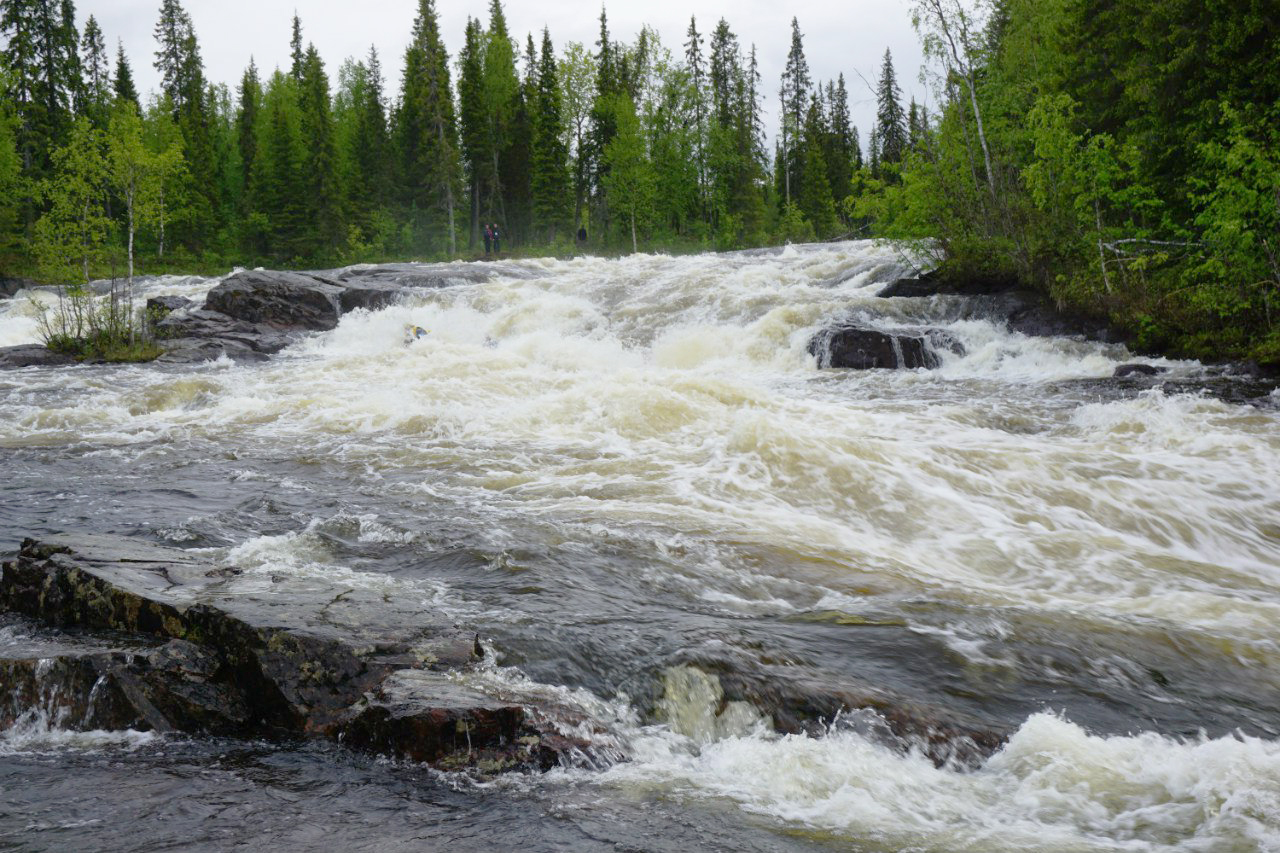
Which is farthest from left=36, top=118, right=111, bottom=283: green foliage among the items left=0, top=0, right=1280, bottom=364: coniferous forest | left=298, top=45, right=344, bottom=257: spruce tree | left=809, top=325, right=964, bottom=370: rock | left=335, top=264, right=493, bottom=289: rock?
left=298, top=45, right=344, bottom=257: spruce tree

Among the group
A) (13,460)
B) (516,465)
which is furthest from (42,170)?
(516,465)

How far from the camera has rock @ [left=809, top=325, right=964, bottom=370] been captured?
16.5 m

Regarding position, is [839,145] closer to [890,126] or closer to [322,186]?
[890,126]

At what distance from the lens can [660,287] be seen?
2397cm

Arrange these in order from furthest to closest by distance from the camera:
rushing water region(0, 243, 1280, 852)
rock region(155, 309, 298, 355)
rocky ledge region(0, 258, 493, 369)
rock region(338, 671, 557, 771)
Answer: rock region(155, 309, 298, 355) < rocky ledge region(0, 258, 493, 369) < rock region(338, 671, 557, 771) < rushing water region(0, 243, 1280, 852)

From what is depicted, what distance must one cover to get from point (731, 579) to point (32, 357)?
18.8 metres

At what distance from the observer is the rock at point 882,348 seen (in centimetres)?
1648

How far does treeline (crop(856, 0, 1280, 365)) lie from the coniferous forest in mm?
58

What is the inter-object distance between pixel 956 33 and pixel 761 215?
120ft

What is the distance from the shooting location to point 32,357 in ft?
60.9

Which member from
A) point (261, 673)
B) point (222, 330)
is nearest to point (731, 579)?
point (261, 673)

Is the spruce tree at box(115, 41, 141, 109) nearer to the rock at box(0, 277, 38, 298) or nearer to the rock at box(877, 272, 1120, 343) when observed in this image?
the rock at box(0, 277, 38, 298)

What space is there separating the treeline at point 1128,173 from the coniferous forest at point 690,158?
2.3 inches

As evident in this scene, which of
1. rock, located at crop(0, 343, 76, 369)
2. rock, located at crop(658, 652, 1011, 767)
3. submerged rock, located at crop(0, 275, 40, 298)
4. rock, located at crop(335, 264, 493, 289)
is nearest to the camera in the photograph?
rock, located at crop(658, 652, 1011, 767)
